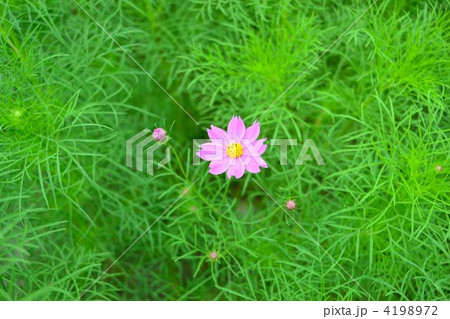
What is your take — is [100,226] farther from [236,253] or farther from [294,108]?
[294,108]

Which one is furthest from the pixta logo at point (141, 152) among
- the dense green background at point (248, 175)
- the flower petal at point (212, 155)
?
the flower petal at point (212, 155)

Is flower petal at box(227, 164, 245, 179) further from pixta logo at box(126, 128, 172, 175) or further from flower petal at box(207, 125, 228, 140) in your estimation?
pixta logo at box(126, 128, 172, 175)

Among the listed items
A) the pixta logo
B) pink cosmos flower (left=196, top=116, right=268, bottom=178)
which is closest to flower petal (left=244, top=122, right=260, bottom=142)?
pink cosmos flower (left=196, top=116, right=268, bottom=178)

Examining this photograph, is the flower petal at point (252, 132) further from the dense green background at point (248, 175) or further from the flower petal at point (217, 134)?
the dense green background at point (248, 175)

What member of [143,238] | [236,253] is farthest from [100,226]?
[236,253]

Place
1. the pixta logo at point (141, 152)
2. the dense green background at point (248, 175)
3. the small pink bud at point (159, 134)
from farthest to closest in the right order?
the pixta logo at point (141, 152), the dense green background at point (248, 175), the small pink bud at point (159, 134)

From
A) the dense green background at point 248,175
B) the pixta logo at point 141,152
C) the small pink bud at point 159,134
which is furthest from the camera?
the pixta logo at point 141,152
